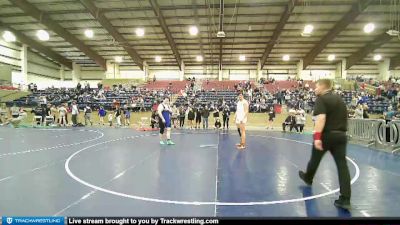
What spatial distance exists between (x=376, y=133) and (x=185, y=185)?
8381 millimetres

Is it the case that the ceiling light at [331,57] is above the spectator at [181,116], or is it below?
above

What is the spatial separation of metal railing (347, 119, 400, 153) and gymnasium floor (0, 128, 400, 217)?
46.5 inches

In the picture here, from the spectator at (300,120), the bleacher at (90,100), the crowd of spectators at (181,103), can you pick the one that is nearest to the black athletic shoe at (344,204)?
the spectator at (300,120)

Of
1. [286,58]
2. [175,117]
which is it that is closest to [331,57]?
[286,58]

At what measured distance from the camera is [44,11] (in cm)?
2731

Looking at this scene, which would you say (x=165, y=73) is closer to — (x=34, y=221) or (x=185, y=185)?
(x=185, y=185)

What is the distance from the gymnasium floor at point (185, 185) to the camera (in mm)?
4074

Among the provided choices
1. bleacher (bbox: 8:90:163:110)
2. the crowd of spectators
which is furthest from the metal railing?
bleacher (bbox: 8:90:163:110)

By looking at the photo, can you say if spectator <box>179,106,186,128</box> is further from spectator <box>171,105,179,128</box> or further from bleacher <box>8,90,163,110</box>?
bleacher <box>8,90,163,110</box>

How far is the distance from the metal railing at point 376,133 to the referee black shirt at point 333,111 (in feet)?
21.5

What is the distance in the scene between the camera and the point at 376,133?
1062 cm

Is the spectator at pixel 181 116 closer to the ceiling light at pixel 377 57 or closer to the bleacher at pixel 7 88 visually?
the bleacher at pixel 7 88

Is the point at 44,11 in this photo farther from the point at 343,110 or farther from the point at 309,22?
the point at 343,110

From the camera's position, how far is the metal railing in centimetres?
966
